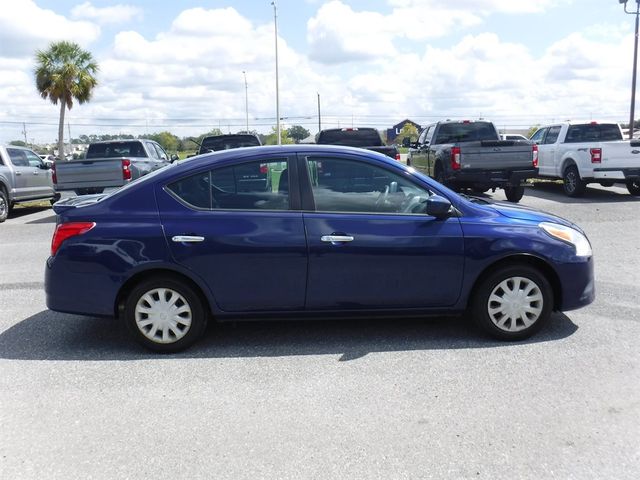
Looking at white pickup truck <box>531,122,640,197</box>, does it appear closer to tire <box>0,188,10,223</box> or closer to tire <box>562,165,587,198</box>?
tire <box>562,165,587,198</box>

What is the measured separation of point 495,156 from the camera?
524 inches

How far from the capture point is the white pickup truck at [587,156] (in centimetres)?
1446

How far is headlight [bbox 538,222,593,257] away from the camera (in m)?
4.99

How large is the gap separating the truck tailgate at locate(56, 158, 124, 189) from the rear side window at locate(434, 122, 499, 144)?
7613 mm

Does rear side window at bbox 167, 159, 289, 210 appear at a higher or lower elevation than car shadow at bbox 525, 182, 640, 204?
higher

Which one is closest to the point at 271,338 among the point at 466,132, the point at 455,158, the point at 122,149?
the point at 455,158

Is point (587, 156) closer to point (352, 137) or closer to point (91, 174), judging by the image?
point (352, 137)

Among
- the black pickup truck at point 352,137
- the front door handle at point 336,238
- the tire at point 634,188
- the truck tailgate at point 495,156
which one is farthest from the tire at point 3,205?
the tire at point 634,188

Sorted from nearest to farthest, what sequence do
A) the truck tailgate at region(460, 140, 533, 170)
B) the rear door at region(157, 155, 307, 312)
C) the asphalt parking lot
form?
the asphalt parking lot → the rear door at region(157, 155, 307, 312) → the truck tailgate at region(460, 140, 533, 170)

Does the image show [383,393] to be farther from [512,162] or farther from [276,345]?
[512,162]

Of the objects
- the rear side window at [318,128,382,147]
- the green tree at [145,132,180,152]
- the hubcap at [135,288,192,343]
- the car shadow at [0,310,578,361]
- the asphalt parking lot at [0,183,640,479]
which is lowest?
the asphalt parking lot at [0,183,640,479]

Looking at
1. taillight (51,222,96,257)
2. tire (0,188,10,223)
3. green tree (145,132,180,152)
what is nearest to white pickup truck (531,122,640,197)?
taillight (51,222,96,257)

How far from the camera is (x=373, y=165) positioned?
4930mm

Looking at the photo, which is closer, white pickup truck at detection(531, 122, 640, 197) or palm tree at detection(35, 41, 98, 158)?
white pickup truck at detection(531, 122, 640, 197)
